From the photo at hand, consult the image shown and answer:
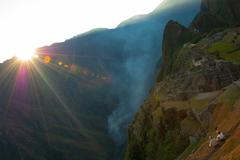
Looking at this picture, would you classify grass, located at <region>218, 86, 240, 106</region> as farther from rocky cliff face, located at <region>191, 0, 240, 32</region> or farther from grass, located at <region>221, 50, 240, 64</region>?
rocky cliff face, located at <region>191, 0, 240, 32</region>

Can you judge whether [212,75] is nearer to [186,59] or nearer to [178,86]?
[178,86]

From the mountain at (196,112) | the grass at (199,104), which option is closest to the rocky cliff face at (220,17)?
the mountain at (196,112)

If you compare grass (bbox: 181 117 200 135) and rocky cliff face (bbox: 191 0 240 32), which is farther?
rocky cliff face (bbox: 191 0 240 32)

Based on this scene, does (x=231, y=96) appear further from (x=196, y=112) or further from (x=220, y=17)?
(x=220, y=17)

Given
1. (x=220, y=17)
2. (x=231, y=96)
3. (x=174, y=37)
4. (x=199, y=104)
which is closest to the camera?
(x=231, y=96)

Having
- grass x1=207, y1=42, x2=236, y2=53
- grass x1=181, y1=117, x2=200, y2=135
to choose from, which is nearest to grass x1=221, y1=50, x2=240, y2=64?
grass x1=207, y1=42, x2=236, y2=53

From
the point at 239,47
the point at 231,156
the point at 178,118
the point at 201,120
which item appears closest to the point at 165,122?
the point at 178,118

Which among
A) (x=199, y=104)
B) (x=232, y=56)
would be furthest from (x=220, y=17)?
(x=199, y=104)

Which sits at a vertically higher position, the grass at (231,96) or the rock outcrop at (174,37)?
the grass at (231,96)

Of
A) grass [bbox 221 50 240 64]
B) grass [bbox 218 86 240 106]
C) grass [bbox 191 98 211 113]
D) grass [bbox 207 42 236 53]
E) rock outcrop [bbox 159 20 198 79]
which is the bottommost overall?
rock outcrop [bbox 159 20 198 79]

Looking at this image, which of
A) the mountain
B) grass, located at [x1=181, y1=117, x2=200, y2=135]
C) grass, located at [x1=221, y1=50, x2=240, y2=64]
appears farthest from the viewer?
grass, located at [x1=221, y1=50, x2=240, y2=64]

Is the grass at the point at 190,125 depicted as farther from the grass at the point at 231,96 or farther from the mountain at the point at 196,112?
the grass at the point at 231,96

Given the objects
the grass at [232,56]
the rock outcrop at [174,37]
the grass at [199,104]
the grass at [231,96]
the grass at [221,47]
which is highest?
the grass at [231,96]
